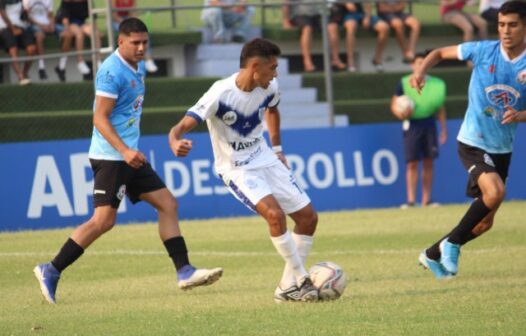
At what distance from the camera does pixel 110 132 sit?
32.1ft

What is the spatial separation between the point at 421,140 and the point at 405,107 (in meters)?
0.57

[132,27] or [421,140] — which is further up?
[132,27]

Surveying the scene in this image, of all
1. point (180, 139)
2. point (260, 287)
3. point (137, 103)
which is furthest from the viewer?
point (260, 287)

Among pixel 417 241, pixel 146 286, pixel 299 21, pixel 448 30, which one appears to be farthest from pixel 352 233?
pixel 448 30

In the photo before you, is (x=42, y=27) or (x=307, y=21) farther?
(x=307, y=21)

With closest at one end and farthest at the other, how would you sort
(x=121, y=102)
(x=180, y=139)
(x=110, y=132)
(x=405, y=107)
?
(x=180, y=139) < (x=110, y=132) < (x=121, y=102) < (x=405, y=107)

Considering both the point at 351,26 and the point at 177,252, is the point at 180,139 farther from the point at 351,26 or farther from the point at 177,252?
the point at 351,26

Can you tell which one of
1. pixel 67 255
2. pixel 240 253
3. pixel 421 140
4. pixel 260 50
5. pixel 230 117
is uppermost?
pixel 260 50

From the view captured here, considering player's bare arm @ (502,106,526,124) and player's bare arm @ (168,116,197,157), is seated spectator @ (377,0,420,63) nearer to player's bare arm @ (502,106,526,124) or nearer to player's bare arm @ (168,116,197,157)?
player's bare arm @ (502,106,526,124)

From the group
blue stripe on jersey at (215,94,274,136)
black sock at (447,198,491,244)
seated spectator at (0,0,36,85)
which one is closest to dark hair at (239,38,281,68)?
blue stripe on jersey at (215,94,274,136)

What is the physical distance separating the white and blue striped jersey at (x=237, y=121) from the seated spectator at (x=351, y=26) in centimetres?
1354

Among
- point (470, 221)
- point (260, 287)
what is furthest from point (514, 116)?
point (260, 287)

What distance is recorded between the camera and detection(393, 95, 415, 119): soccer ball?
19.5 meters

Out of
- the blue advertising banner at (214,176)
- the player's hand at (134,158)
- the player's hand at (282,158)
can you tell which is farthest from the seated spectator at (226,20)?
the player's hand at (134,158)
